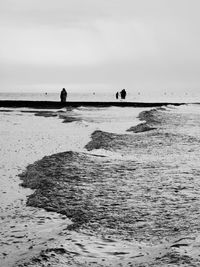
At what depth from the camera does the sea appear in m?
5.44

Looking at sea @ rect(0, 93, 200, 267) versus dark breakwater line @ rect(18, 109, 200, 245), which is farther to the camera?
dark breakwater line @ rect(18, 109, 200, 245)

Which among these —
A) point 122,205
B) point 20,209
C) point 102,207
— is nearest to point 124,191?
point 122,205

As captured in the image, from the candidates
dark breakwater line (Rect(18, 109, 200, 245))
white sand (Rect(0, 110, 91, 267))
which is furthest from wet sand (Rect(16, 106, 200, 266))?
white sand (Rect(0, 110, 91, 267))

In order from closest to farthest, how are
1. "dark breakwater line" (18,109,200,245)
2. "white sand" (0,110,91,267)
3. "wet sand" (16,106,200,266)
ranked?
1. "wet sand" (16,106,200,266)
2. "white sand" (0,110,91,267)
3. "dark breakwater line" (18,109,200,245)

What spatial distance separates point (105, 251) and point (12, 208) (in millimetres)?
2554

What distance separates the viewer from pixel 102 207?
753 centimetres

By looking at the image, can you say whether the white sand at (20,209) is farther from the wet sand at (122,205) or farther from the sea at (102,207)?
the wet sand at (122,205)

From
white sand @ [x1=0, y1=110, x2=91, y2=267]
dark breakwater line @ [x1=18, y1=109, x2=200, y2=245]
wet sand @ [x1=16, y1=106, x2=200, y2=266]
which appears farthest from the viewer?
dark breakwater line @ [x1=18, y1=109, x2=200, y2=245]

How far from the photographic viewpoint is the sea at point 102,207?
5.44m

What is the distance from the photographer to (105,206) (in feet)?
24.9

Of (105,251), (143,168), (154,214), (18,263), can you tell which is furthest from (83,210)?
(143,168)

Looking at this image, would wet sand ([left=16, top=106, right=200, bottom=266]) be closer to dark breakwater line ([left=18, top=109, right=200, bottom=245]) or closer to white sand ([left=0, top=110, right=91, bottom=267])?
dark breakwater line ([left=18, top=109, right=200, bottom=245])

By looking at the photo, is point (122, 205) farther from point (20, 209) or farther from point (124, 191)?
point (20, 209)

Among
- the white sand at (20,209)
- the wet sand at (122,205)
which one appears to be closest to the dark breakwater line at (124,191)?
the wet sand at (122,205)
